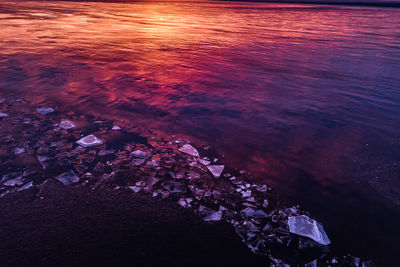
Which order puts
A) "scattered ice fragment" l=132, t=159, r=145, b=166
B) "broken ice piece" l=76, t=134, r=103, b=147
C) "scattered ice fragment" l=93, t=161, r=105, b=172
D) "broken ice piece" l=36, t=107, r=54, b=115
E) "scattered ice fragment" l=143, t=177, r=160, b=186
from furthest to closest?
1. "broken ice piece" l=36, t=107, r=54, b=115
2. "broken ice piece" l=76, t=134, r=103, b=147
3. "scattered ice fragment" l=132, t=159, r=145, b=166
4. "scattered ice fragment" l=93, t=161, r=105, b=172
5. "scattered ice fragment" l=143, t=177, r=160, b=186

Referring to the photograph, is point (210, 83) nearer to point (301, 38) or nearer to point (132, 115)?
point (132, 115)

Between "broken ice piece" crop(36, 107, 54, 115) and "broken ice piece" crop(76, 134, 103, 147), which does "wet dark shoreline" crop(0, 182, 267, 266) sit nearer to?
"broken ice piece" crop(76, 134, 103, 147)

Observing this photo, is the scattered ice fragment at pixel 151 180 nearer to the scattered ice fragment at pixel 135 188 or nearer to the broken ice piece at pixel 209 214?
the scattered ice fragment at pixel 135 188

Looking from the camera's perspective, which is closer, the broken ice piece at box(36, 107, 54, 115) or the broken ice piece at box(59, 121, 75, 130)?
the broken ice piece at box(59, 121, 75, 130)

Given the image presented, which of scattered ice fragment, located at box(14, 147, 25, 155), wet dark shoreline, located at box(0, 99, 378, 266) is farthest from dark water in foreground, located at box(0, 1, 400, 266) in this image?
scattered ice fragment, located at box(14, 147, 25, 155)

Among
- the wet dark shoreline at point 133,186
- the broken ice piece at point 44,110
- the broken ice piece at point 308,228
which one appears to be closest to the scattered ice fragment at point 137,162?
the wet dark shoreline at point 133,186

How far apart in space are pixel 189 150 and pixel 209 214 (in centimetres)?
87

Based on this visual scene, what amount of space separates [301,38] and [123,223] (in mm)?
8999

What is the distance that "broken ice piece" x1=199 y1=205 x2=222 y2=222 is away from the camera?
5.84 ft

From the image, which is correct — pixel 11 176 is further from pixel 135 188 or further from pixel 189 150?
pixel 189 150

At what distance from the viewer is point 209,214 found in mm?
1812

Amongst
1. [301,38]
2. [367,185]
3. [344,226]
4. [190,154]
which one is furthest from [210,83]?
[301,38]

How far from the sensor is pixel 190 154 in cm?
250

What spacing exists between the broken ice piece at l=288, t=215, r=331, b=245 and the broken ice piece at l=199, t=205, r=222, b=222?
19.5 inches
